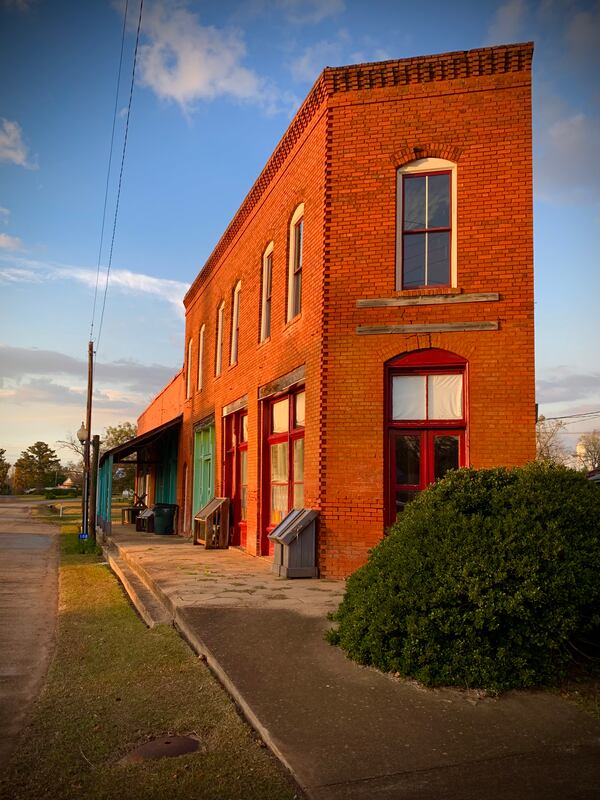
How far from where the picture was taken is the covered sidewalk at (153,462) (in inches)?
955

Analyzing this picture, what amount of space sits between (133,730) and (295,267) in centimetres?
1022

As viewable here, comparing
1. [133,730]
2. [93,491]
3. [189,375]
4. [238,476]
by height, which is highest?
[189,375]

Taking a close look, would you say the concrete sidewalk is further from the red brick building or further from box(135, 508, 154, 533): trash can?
box(135, 508, 154, 533): trash can

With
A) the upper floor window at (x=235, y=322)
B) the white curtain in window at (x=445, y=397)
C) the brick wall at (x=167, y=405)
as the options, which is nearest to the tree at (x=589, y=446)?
the brick wall at (x=167, y=405)

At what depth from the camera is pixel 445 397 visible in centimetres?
1124

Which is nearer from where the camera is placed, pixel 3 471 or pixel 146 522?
pixel 146 522

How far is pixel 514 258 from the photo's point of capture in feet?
36.2

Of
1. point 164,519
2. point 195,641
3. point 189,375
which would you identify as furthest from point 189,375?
point 195,641

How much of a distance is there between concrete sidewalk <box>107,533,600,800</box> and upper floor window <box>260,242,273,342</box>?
8800 mm

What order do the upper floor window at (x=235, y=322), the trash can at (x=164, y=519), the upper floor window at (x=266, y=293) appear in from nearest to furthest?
the upper floor window at (x=266, y=293) < the upper floor window at (x=235, y=322) < the trash can at (x=164, y=519)

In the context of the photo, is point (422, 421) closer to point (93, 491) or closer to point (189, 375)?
point (93, 491)

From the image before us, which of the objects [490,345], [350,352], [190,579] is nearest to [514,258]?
[490,345]

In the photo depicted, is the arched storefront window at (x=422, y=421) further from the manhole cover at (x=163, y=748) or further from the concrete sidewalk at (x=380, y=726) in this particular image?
the manhole cover at (x=163, y=748)

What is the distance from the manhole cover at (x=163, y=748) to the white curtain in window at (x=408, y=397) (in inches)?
287
